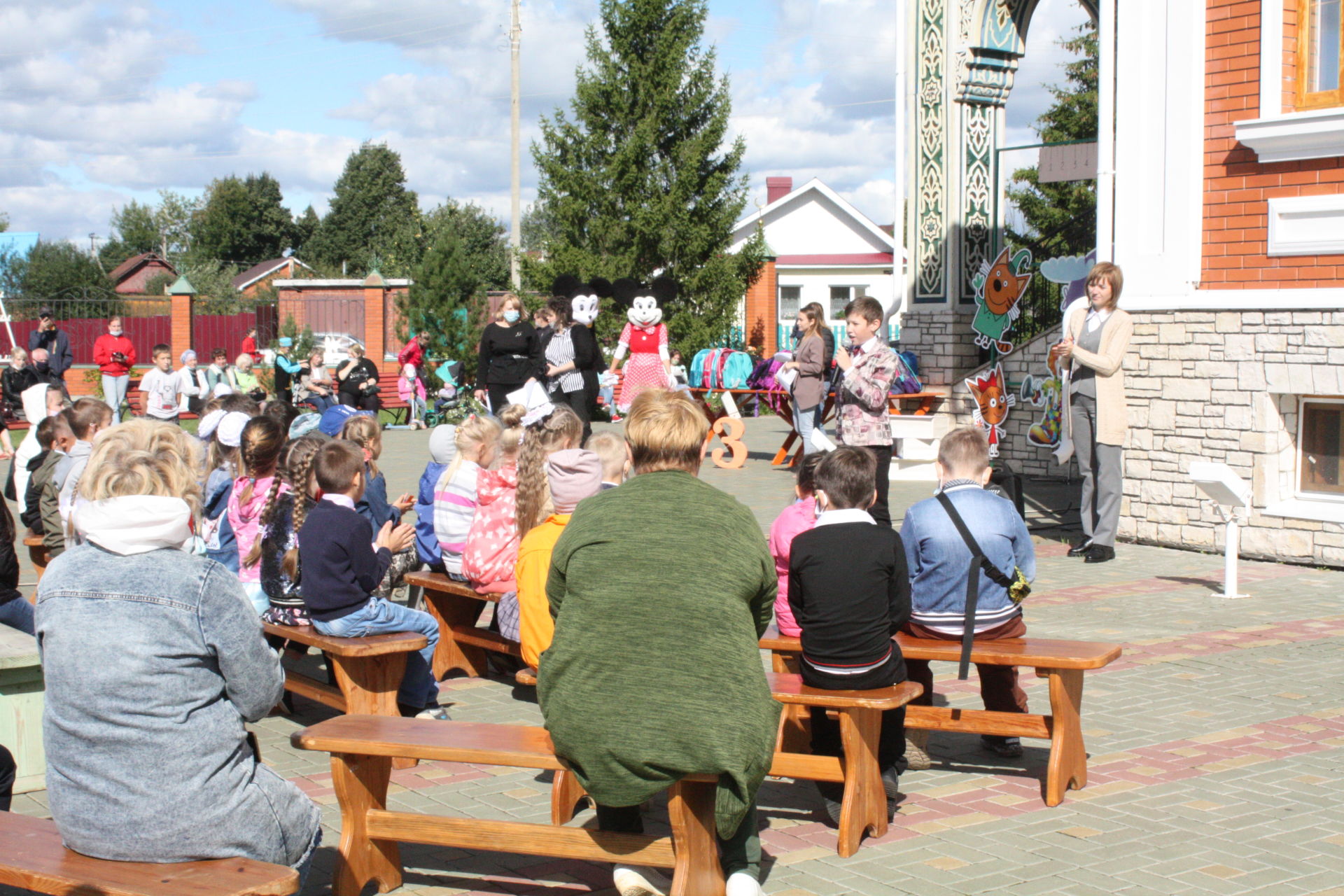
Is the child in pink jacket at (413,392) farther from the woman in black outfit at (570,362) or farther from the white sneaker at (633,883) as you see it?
the white sneaker at (633,883)

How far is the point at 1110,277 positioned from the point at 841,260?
40.1 metres

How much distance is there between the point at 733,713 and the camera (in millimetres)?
3656

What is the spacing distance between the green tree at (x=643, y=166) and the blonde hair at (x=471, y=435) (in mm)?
23012

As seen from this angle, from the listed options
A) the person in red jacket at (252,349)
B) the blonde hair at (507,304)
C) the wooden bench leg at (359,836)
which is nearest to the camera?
the wooden bench leg at (359,836)

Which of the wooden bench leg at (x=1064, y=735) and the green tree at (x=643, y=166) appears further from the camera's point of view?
the green tree at (x=643, y=166)

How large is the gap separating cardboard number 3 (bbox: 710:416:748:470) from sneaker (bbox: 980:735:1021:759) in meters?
10.6

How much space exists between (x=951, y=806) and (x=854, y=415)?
4.68 m

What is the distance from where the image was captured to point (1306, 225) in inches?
382

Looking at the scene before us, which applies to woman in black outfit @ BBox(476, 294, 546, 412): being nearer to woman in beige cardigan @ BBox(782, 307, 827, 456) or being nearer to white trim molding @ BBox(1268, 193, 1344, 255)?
woman in beige cardigan @ BBox(782, 307, 827, 456)

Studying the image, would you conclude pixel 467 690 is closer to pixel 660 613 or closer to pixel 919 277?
pixel 660 613

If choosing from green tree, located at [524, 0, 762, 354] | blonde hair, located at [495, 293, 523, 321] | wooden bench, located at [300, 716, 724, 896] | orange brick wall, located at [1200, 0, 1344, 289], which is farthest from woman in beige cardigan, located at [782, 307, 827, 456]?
green tree, located at [524, 0, 762, 354]

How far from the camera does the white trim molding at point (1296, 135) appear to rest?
9453mm

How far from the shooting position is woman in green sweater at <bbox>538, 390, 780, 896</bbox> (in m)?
3.64

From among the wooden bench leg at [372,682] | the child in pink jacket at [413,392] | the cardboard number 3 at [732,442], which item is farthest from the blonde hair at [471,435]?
the child in pink jacket at [413,392]
